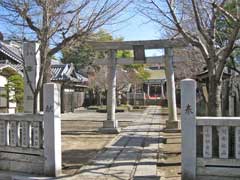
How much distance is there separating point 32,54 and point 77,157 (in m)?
3.07

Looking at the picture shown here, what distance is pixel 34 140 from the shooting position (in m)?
8.64

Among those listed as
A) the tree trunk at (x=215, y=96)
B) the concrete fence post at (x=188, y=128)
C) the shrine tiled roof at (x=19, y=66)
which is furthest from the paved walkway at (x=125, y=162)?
the shrine tiled roof at (x=19, y=66)

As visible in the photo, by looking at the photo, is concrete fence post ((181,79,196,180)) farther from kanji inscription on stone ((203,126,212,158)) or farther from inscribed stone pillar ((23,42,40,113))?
inscribed stone pillar ((23,42,40,113))

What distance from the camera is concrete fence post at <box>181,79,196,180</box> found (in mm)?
7547

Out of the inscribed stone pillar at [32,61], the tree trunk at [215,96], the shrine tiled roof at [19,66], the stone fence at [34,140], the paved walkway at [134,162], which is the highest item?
the shrine tiled roof at [19,66]

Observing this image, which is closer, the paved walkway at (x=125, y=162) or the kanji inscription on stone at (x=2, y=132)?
the paved walkway at (x=125, y=162)

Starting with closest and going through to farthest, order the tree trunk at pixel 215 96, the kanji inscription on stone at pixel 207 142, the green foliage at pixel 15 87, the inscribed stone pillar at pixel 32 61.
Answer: the kanji inscription on stone at pixel 207 142 → the tree trunk at pixel 215 96 → the inscribed stone pillar at pixel 32 61 → the green foliage at pixel 15 87

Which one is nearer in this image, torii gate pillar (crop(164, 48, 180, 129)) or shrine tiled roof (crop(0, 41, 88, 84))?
torii gate pillar (crop(164, 48, 180, 129))

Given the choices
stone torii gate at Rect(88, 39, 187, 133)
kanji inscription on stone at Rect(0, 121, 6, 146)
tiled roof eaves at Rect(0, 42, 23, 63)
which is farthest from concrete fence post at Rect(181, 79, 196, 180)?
tiled roof eaves at Rect(0, 42, 23, 63)

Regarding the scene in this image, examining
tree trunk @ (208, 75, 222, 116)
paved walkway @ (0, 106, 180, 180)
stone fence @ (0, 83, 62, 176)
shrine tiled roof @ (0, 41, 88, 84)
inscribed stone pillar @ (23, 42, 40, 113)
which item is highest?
shrine tiled roof @ (0, 41, 88, 84)

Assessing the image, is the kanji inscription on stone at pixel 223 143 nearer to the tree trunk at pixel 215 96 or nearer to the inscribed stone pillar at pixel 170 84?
the tree trunk at pixel 215 96

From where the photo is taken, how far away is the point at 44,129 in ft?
27.4

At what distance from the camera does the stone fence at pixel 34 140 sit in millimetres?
8273

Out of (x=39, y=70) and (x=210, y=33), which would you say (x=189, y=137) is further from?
(x=39, y=70)
